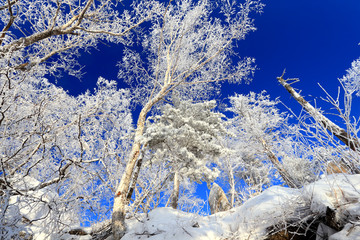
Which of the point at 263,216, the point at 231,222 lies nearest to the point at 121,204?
the point at 231,222

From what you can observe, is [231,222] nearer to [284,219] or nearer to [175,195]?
[284,219]

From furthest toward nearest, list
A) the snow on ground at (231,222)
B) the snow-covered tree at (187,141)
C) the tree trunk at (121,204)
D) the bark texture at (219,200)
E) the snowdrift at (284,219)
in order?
1. the bark texture at (219,200)
2. the snow-covered tree at (187,141)
3. the tree trunk at (121,204)
4. the snow on ground at (231,222)
5. the snowdrift at (284,219)

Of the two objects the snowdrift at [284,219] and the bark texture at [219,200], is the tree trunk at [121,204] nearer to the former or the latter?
the snowdrift at [284,219]

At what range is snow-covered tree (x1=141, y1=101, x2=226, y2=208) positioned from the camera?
23.6 feet

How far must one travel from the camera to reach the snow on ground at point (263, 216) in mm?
2479

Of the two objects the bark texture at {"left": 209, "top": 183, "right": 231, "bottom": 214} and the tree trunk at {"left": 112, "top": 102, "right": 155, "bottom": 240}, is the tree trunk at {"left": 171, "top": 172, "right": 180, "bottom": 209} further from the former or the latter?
the bark texture at {"left": 209, "top": 183, "right": 231, "bottom": 214}

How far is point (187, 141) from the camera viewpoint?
Answer: 769 centimetres

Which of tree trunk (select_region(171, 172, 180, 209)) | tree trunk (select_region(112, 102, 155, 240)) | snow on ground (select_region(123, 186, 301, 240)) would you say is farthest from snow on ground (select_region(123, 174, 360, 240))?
tree trunk (select_region(171, 172, 180, 209))

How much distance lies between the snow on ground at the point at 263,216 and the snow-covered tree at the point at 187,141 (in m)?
2.81

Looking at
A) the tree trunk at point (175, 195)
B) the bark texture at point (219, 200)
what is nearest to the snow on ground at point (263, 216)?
the tree trunk at point (175, 195)

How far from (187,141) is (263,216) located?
4.73 meters

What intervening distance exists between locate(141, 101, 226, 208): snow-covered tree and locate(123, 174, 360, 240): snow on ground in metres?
2.81

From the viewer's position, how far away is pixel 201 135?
307 inches

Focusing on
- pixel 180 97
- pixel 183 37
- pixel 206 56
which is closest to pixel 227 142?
pixel 180 97
